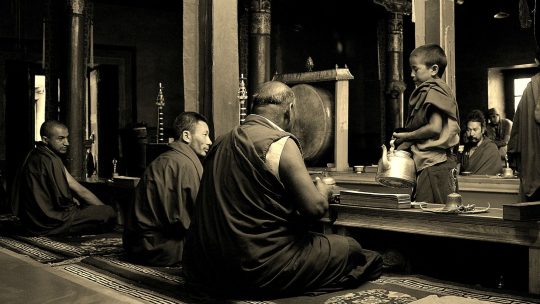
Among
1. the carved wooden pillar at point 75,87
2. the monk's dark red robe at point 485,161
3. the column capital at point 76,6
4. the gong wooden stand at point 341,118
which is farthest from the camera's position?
the column capital at point 76,6

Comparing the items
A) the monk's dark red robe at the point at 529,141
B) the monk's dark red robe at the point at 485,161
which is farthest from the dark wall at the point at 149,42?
the monk's dark red robe at the point at 529,141

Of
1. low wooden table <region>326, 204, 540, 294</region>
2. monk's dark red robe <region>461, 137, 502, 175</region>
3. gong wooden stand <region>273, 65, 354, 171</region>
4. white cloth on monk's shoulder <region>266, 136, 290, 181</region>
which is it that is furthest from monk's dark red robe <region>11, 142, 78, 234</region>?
monk's dark red robe <region>461, 137, 502, 175</region>

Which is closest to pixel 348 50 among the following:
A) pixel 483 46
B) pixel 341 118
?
pixel 483 46

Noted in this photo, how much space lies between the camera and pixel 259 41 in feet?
33.6

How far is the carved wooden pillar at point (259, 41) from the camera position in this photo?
10219 millimetres

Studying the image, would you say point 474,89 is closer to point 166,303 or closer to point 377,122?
point 377,122

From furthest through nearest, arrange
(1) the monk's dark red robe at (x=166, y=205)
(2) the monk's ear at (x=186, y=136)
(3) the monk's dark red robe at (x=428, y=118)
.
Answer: (2) the monk's ear at (x=186, y=136) → (1) the monk's dark red robe at (x=166, y=205) → (3) the monk's dark red robe at (x=428, y=118)

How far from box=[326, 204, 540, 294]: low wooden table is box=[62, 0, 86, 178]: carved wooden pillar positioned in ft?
17.1

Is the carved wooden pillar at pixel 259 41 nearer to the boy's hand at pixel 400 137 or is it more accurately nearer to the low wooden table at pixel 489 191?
the low wooden table at pixel 489 191

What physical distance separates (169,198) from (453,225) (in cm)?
199

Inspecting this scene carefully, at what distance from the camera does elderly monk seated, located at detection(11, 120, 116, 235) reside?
20.8 ft

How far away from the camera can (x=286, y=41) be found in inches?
560

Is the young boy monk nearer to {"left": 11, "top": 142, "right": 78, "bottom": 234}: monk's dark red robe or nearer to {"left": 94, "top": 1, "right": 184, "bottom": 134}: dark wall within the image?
{"left": 11, "top": 142, "right": 78, "bottom": 234}: monk's dark red robe

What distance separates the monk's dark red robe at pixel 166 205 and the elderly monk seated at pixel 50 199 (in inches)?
71.3
